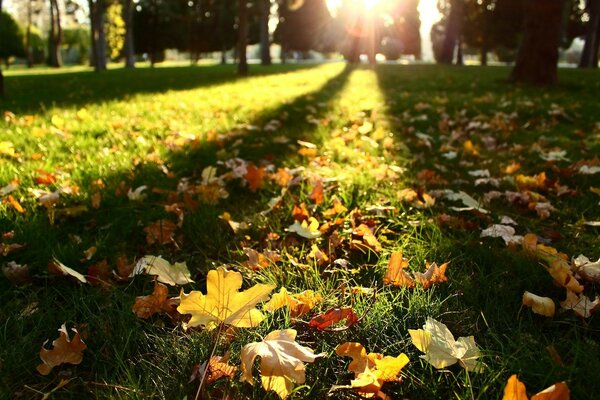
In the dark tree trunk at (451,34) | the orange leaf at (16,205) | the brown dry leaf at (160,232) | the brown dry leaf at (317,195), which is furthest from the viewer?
the dark tree trunk at (451,34)

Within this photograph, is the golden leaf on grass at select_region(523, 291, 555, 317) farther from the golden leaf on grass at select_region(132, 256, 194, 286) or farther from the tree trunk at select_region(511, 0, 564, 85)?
the tree trunk at select_region(511, 0, 564, 85)

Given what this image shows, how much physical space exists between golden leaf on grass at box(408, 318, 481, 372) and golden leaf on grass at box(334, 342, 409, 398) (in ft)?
0.27

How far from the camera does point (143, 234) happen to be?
6.56 ft

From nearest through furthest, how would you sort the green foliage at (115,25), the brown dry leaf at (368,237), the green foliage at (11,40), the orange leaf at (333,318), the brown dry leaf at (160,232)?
the orange leaf at (333,318) → the brown dry leaf at (368,237) → the brown dry leaf at (160,232) → the green foliage at (115,25) → the green foliage at (11,40)

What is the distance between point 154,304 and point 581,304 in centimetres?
128

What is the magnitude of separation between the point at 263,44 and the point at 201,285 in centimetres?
2631

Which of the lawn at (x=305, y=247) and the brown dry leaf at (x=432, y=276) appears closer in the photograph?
the lawn at (x=305, y=247)

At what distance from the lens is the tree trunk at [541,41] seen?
8.16m

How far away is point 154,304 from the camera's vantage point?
139 cm

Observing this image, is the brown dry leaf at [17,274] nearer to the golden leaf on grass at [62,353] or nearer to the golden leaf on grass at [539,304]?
the golden leaf on grass at [62,353]

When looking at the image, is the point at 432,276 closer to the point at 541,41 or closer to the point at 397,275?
the point at 397,275

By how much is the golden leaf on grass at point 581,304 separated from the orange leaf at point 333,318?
24.6 inches

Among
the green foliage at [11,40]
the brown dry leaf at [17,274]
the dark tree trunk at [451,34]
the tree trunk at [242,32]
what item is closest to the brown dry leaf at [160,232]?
the brown dry leaf at [17,274]

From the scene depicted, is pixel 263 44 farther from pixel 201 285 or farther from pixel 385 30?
pixel 201 285
